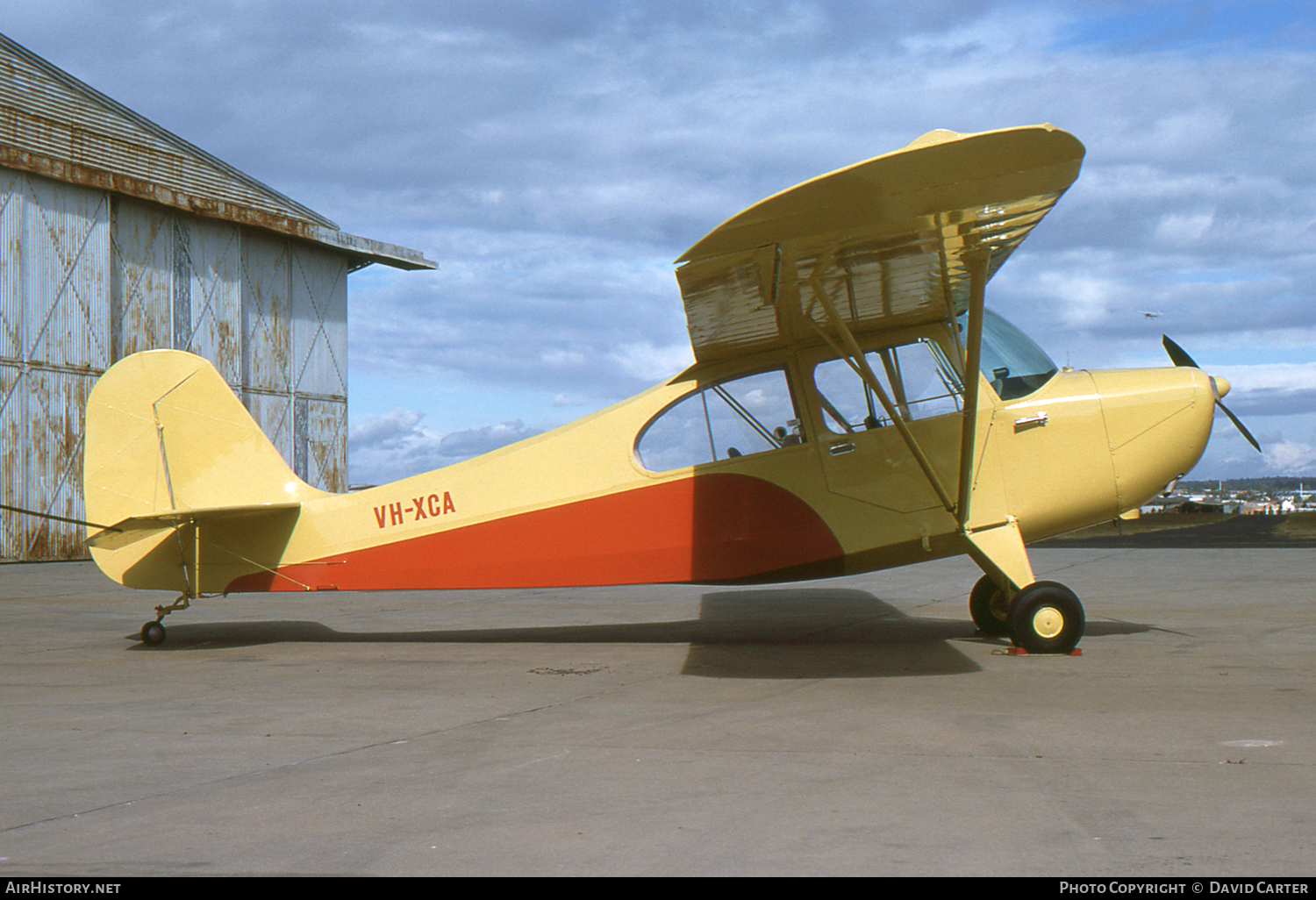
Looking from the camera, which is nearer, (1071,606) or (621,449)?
(1071,606)

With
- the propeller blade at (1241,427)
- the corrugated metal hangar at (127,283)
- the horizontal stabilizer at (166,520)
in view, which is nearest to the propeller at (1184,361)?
the propeller blade at (1241,427)

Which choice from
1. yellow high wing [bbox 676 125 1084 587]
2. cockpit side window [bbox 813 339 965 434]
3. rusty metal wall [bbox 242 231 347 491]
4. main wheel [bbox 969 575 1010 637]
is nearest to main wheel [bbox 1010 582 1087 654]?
yellow high wing [bbox 676 125 1084 587]

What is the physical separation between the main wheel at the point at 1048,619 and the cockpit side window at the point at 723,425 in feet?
6.94

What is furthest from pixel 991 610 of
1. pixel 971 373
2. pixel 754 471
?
pixel 754 471

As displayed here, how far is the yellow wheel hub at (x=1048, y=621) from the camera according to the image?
7.16 m

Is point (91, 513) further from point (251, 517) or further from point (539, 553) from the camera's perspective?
point (539, 553)

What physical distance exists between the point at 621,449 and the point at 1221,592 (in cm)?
827

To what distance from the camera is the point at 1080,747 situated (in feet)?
14.4

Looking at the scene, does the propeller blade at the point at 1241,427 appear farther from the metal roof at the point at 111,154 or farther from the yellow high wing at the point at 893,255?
the metal roof at the point at 111,154

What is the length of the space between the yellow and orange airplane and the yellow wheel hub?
0.01 meters

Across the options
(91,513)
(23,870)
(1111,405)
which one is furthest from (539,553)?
(23,870)

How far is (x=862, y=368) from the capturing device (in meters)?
7.52

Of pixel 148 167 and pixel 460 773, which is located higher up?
pixel 148 167

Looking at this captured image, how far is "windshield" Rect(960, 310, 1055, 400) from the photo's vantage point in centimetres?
791
